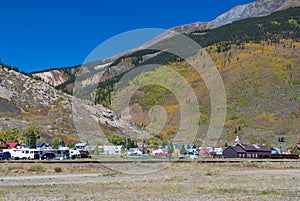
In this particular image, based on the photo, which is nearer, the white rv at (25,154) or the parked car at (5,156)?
the parked car at (5,156)

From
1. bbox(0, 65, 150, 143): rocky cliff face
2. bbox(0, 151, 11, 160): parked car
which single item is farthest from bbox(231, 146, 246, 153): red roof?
bbox(0, 151, 11, 160): parked car

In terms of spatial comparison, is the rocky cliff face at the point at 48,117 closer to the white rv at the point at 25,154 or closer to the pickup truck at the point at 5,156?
the white rv at the point at 25,154

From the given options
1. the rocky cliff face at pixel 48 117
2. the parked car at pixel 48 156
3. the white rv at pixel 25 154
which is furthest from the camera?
the rocky cliff face at pixel 48 117

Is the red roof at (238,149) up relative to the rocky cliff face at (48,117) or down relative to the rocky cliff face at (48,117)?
down

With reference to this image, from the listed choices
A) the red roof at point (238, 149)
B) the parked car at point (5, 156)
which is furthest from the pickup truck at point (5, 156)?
the red roof at point (238, 149)

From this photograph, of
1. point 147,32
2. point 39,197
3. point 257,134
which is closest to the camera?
point 39,197

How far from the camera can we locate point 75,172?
43.8 m

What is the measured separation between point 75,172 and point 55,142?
85.8 metres

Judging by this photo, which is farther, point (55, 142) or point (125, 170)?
point (55, 142)

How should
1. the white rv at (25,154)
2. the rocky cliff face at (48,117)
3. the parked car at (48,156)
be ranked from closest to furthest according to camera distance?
the white rv at (25,154)
the parked car at (48,156)
the rocky cliff face at (48,117)

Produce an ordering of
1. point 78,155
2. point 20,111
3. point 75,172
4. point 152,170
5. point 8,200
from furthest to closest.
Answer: point 20,111 < point 78,155 < point 152,170 < point 75,172 < point 8,200

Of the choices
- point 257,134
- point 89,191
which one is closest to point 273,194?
point 89,191

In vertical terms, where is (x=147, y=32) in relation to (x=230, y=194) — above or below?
above

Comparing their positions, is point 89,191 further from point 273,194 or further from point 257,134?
point 257,134
